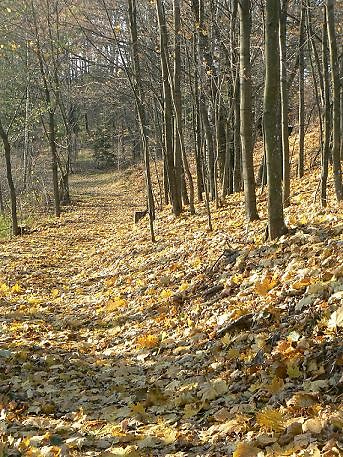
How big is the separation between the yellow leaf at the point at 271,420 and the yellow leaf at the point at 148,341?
9.36ft

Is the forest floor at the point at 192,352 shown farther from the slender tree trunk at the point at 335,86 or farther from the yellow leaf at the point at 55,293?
the slender tree trunk at the point at 335,86

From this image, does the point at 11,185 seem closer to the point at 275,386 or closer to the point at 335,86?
the point at 335,86

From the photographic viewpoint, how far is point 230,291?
6.66 metres

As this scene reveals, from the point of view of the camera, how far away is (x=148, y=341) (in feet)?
20.7

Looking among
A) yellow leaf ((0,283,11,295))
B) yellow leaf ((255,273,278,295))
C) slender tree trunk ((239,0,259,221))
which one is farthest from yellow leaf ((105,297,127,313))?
yellow leaf ((255,273,278,295))

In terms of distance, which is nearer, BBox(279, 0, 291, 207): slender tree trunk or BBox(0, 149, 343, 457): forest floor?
BBox(0, 149, 343, 457): forest floor

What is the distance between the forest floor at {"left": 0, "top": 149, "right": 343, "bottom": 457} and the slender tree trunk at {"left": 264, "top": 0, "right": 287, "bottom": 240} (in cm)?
35

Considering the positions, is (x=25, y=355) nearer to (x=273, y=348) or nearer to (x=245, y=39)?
(x=273, y=348)

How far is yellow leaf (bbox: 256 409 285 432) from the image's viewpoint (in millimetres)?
3388

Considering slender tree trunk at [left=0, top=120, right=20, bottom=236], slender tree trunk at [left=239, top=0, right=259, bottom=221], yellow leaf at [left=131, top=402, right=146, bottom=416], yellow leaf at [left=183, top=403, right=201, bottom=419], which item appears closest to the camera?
yellow leaf at [left=183, top=403, right=201, bottom=419]

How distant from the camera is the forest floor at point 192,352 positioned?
12.1 ft

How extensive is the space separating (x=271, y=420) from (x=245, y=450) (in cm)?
36

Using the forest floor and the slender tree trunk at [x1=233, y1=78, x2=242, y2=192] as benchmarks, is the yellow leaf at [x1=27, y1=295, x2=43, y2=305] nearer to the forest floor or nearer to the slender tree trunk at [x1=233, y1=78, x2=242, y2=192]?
the forest floor

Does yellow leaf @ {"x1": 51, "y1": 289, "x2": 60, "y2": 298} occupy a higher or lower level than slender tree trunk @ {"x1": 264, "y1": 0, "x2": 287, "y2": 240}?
lower
